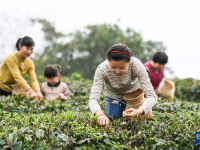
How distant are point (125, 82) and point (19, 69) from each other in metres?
2.70

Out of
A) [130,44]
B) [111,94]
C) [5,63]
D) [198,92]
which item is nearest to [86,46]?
[130,44]

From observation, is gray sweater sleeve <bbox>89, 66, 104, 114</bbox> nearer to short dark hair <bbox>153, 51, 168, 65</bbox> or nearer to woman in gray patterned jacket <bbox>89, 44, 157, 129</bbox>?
woman in gray patterned jacket <bbox>89, 44, 157, 129</bbox>

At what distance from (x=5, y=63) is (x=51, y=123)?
8.87 ft

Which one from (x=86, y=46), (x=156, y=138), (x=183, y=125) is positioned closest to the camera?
(x=156, y=138)

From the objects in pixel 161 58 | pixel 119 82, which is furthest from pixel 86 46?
pixel 119 82

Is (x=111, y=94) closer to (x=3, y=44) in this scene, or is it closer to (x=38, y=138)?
(x=38, y=138)

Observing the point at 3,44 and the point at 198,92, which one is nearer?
the point at 198,92

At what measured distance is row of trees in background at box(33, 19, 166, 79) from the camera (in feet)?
62.5

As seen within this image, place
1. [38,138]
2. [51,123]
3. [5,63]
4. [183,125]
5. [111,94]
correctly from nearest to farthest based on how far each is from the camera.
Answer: [38,138], [51,123], [183,125], [111,94], [5,63]

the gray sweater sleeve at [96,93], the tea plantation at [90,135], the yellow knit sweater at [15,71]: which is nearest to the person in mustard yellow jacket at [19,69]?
the yellow knit sweater at [15,71]

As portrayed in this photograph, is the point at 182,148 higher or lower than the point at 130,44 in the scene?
lower

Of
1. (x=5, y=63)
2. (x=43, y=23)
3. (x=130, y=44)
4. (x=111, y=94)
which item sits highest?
(x=43, y=23)

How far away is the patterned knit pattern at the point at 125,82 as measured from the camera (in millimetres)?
Answer: 2373

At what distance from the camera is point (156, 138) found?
207 cm
